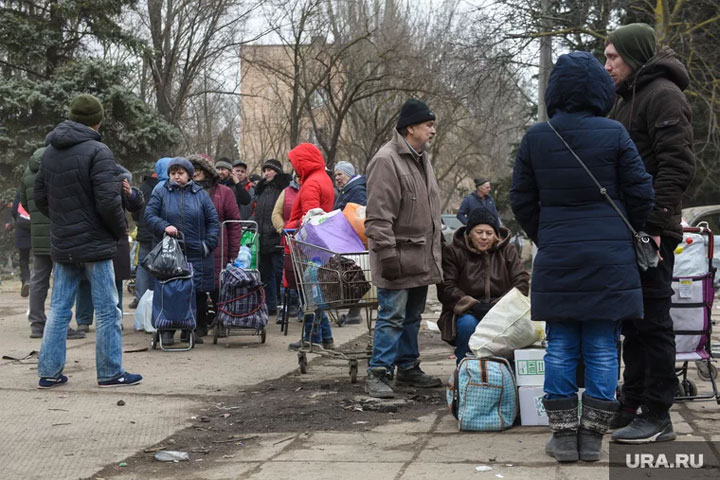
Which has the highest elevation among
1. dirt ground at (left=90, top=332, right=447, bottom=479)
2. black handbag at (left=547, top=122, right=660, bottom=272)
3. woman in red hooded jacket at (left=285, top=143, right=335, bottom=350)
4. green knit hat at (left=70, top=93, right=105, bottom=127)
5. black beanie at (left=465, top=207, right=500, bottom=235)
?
green knit hat at (left=70, top=93, right=105, bottom=127)

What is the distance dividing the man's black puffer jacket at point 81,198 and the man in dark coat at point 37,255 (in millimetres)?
2731

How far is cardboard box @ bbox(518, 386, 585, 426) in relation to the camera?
5.95 metres

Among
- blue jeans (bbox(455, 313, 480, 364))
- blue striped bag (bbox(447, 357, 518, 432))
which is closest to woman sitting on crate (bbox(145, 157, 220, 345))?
blue jeans (bbox(455, 313, 480, 364))

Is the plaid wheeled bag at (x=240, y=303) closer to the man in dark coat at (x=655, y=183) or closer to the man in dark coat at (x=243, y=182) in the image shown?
the man in dark coat at (x=243, y=182)

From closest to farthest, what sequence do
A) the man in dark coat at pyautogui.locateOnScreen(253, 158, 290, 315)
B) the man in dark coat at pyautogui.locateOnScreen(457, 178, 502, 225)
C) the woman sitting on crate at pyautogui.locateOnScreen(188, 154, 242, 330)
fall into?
the woman sitting on crate at pyautogui.locateOnScreen(188, 154, 242, 330)
the man in dark coat at pyautogui.locateOnScreen(253, 158, 290, 315)
the man in dark coat at pyautogui.locateOnScreen(457, 178, 502, 225)

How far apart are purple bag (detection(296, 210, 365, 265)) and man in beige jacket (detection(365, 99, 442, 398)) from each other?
0.61 m

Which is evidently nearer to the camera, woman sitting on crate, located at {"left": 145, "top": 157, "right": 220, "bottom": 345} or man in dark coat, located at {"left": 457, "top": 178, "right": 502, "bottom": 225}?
woman sitting on crate, located at {"left": 145, "top": 157, "right": 220, "bottom": 345}

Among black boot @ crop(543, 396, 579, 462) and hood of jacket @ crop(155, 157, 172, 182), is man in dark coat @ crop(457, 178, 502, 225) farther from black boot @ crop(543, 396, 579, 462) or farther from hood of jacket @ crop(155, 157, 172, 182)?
black boot @ crop(543, 396, 579, 462)

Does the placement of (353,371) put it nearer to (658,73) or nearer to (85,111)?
(85,111)

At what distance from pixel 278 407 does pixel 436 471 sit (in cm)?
214

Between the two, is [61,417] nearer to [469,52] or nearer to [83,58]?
[469,52]

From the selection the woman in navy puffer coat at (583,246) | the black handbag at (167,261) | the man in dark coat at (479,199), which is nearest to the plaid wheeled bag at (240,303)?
the black handbag at (167,261)

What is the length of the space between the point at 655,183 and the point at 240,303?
18.7 feet

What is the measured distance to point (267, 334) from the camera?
37.4 ft
